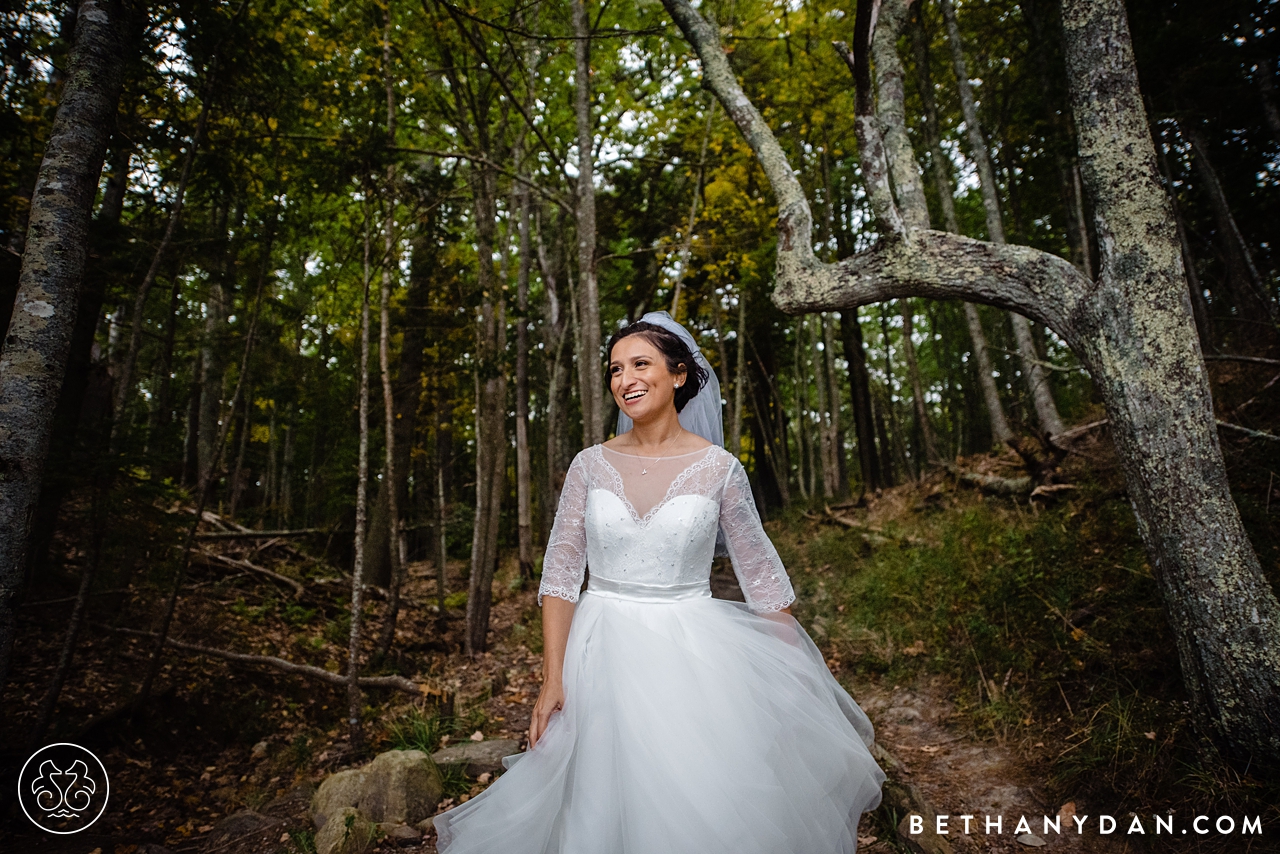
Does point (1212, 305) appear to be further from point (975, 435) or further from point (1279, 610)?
point (975, 435)

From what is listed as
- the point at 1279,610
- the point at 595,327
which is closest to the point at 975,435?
the point at 595,327

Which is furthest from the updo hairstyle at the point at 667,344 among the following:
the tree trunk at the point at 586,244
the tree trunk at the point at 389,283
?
the tree trunk at the point at 586,244

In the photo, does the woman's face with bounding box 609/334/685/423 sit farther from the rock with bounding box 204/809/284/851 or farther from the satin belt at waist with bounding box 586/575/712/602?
the rock with bounding box 204/809/284/851

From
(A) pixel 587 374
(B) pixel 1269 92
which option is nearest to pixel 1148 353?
(A) pixel 587 374

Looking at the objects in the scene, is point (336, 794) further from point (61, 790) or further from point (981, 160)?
point (981, 160)

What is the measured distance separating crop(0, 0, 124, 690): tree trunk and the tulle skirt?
235cm

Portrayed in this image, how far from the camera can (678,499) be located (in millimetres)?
2146

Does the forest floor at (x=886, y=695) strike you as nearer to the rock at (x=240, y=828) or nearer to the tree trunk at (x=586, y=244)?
the rock at (x=240, y=828)

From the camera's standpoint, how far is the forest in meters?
2.86

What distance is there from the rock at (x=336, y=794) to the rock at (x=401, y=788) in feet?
0.15

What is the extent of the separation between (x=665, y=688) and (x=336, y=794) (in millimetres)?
3006

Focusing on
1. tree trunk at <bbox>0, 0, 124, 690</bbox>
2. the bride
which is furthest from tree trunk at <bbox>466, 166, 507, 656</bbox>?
the bride

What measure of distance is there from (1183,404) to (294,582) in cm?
927

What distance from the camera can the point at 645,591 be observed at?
7.03 ft
